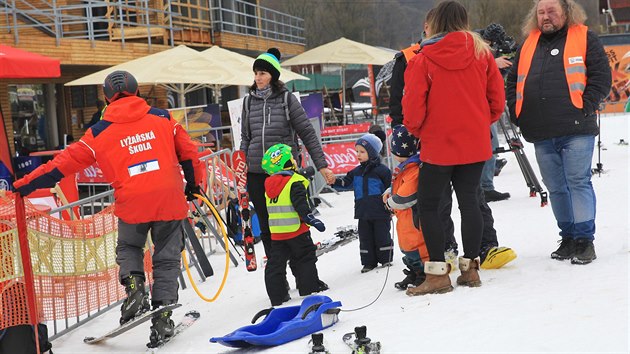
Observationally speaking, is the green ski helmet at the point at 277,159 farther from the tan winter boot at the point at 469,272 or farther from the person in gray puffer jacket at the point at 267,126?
the tan winter boot at the point at 469,272

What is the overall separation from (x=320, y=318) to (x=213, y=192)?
14.7 ft

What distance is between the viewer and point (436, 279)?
500 cm

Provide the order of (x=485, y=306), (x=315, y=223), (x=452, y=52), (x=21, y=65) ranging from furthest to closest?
(x=21, y=65) → (x=315, y=223) → (x=452, y=52) → (x=485, y=306)

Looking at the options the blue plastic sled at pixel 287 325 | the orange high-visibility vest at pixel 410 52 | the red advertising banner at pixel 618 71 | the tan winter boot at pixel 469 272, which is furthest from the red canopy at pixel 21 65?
the red advertising banner at pixel 618 71

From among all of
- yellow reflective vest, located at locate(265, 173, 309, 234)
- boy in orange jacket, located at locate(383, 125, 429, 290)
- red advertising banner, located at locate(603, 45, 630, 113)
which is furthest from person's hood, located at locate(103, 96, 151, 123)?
red advertising banner, located at locate(603, 45, 630, 113)

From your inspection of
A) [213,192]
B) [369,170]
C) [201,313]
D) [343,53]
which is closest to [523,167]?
[369,170]

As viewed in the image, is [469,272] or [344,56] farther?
[344,56]

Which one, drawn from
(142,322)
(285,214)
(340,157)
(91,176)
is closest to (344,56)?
(340,157)

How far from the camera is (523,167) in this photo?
9.00 metres

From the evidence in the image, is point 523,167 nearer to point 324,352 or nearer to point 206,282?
point 206,282

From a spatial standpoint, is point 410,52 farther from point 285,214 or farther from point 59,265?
point 59,265

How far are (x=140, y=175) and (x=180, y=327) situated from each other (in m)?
1.23

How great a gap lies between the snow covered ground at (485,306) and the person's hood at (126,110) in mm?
1614

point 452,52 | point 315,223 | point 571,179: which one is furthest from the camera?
point 315,223
